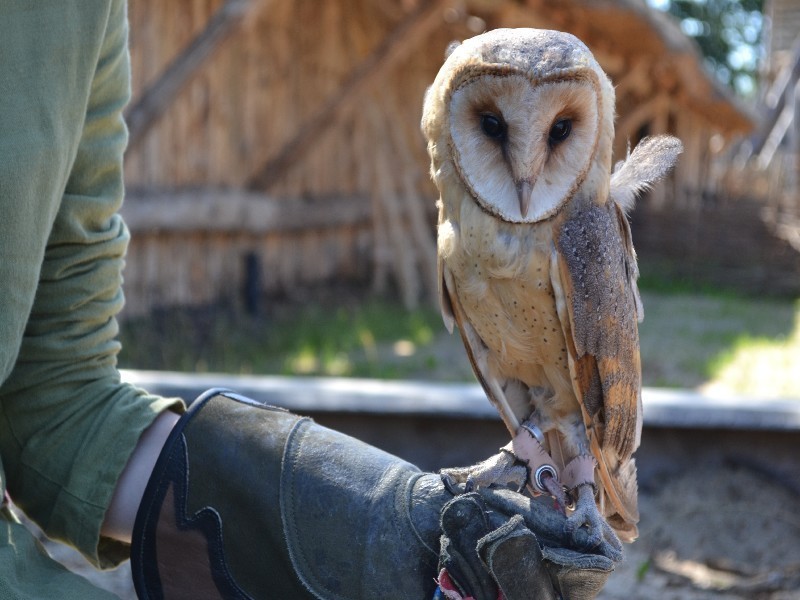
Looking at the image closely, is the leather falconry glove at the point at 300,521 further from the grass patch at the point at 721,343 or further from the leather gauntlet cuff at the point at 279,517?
the grass patch at the point at 721,343

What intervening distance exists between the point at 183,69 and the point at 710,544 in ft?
11.2

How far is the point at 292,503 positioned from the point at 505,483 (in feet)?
1.33

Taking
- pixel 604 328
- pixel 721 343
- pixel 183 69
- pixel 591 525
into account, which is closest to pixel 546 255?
pixel 604 328

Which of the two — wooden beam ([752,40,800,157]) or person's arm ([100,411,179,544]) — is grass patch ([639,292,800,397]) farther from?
wooden beam ([752,40,800,157])

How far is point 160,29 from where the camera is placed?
5.79 meters

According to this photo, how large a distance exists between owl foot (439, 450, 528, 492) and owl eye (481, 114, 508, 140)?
23.2 inches

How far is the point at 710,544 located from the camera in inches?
127

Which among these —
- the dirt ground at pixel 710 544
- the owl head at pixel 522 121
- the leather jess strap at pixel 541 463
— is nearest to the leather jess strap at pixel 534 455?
the leather jess strap at pixel 541 463

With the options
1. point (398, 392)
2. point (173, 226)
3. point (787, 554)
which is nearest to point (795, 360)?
point (787, 554)

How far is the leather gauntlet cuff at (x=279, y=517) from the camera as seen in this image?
1.58 meters

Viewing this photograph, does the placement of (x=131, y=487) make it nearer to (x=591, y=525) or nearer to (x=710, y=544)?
(x=591, y=525)

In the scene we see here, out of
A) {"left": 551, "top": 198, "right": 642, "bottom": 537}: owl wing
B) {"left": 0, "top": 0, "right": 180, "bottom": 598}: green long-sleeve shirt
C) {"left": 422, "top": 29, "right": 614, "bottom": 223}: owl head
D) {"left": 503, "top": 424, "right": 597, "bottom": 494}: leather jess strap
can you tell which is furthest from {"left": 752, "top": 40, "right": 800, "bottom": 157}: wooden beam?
{"left": 0, "top": 0, "right": 180, "bottom": 598}: green long-sleeve shirt

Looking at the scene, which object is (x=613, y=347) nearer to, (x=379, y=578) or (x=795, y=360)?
(x=379, y=578)

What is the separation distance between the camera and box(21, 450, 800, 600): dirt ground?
9.57 ft
